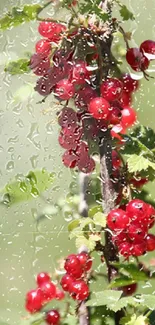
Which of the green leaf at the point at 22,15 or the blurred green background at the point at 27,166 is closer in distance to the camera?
the green leaf at the point at 22,15

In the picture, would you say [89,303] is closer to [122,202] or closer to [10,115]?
[122,202]

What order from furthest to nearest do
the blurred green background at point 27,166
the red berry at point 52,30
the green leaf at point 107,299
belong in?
the blurred green background at point 27,166 < the red berry at point 52,30 < the green leaf at point 107,299

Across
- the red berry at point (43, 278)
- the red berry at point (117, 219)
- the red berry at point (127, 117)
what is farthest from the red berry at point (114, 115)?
the red berry at point (43, 278)

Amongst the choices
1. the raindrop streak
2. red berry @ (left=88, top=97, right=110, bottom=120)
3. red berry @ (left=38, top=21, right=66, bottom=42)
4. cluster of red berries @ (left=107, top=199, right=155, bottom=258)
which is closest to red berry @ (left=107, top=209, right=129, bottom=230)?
cluster of red berries @ (left=107, top=199, right=155, bottom=258)

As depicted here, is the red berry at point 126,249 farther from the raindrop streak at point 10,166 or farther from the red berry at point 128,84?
the raindrop streak at point 10,166

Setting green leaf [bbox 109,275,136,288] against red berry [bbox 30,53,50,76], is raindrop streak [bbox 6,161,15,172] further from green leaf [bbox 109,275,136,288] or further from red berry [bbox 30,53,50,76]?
green leaf [bbox 109,275,136,288]

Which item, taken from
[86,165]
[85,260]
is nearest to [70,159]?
[86,165]
